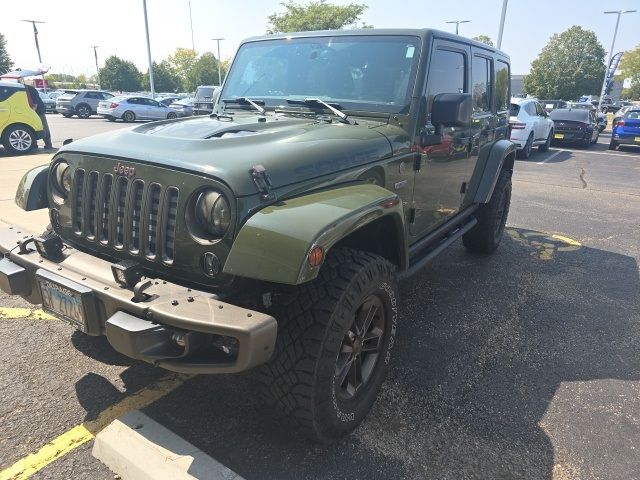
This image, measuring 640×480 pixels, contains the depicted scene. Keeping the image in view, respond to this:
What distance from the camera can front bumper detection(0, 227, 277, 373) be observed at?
1.77m

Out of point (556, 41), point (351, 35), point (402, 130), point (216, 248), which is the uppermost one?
point (556, 41)

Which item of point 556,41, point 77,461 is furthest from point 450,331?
point 556,41

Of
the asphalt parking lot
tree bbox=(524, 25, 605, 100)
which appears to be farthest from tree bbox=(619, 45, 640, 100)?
the asphalt parking lot

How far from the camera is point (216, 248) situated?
205 centimetres

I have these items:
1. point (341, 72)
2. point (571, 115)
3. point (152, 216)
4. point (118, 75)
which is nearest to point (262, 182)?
point (152, 216)

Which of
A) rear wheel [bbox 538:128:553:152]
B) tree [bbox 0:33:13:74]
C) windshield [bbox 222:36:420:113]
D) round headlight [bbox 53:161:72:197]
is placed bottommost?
rear wheel [bbox 538:128:553:152]

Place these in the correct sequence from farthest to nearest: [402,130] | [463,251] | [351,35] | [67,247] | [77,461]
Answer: [463,251]
[351,35]
[402,130]
[67,247]
[77,461]

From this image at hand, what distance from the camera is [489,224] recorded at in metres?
5.11

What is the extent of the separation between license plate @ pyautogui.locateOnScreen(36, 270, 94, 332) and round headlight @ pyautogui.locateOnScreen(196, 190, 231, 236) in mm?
568

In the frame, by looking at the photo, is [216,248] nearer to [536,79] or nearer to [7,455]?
[7,455]

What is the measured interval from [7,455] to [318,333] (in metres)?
1.60

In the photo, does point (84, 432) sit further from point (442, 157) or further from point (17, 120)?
point (17, 120)

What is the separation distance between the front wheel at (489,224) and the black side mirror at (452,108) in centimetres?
226

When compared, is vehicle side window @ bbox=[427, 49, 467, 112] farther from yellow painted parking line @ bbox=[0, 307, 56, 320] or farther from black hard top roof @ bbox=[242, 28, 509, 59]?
yellow painted parking line @ bbox=[0, 307, 56, 320]
